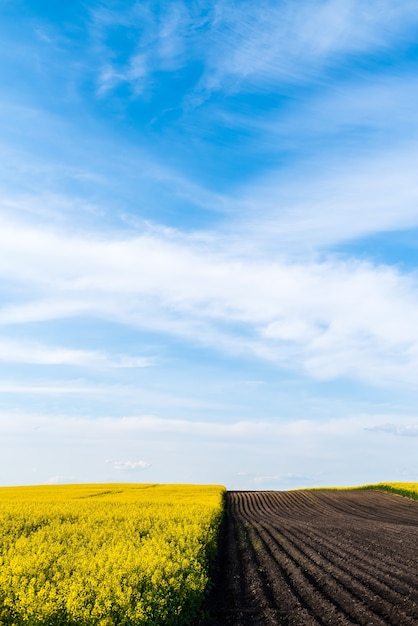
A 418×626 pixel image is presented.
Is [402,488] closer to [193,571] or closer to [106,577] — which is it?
[193,571]

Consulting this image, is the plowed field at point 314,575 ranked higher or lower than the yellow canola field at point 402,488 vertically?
lower

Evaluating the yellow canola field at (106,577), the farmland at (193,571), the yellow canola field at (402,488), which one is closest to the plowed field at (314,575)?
the farmland at (193,571)

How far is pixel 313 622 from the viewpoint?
13.2m

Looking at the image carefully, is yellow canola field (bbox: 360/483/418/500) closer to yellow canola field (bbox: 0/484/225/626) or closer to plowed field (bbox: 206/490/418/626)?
plowed field (bbox: 206/490/418/626)

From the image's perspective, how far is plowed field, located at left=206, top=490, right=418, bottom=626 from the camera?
1404 cm

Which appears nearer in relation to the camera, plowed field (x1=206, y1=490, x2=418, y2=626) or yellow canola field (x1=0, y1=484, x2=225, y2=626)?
yellow canola field (x1=0, y1=484, x2=225, y2=626)

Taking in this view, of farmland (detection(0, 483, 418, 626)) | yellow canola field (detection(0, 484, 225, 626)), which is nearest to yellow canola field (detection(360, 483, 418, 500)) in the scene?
farmland (detection(0, 483, 418, 626))

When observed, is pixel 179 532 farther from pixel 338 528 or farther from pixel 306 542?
pixel 338 528

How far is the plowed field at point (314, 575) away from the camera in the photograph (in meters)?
14.0

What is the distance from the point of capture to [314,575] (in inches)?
682

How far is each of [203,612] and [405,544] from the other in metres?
14.4

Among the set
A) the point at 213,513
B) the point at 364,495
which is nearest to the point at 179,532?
the point at 213,513

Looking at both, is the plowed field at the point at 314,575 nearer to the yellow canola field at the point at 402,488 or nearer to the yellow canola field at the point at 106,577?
the yellow canola field at the point at 106,577

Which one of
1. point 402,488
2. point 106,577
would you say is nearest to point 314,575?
point 106,577
